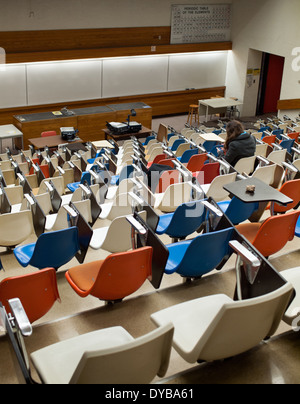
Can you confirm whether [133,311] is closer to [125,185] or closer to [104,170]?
[125,185]

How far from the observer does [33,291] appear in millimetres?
3008

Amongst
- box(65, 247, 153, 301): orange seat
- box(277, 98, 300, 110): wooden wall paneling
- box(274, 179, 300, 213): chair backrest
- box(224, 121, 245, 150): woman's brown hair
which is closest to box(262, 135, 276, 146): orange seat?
box(224, 121, 245, 150): woman's brown hair

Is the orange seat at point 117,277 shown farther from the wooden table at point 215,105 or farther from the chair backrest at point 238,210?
the wooden table at point 215,105

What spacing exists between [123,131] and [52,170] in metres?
3.60

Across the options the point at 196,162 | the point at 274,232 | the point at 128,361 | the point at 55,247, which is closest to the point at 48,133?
the point at 196,162

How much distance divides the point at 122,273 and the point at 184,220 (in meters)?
1.23

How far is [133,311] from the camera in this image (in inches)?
139

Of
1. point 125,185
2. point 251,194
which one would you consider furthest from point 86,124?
point 251,194

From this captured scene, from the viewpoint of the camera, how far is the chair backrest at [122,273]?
318cm

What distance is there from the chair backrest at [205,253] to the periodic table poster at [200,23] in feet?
38.3

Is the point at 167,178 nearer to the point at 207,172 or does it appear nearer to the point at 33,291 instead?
the point at 207,172

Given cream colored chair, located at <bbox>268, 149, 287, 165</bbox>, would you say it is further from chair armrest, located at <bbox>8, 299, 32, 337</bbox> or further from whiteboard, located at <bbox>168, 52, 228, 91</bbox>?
whiteboard, located at <bbox>168, 52, 228, 91</bbox>

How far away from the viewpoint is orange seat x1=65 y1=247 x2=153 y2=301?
10.4ft

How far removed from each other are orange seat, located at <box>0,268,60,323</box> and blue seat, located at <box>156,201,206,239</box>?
4.86 ft
